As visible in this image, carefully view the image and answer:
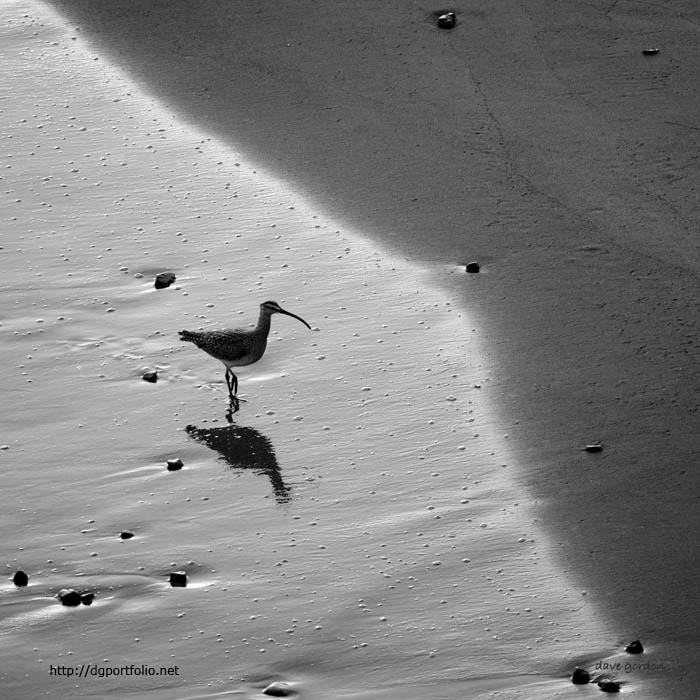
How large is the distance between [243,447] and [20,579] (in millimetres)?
1681

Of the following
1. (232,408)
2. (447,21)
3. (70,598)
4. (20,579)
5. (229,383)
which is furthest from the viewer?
(447,21)

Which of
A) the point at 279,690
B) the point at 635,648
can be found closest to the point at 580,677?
the point at 635,648

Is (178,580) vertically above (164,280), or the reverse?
(178,580)

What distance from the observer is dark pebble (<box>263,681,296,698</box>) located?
19.1 feet

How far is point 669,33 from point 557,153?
2.60 m

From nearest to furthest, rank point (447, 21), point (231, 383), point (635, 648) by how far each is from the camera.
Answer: point (635, 648) < point (231, 383) < point (447, 21)

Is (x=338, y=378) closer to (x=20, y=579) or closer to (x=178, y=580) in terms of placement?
(x=178, y=580)

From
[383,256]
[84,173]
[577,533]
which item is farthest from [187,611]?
[84,173]

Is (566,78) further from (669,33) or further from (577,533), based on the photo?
(577,533)

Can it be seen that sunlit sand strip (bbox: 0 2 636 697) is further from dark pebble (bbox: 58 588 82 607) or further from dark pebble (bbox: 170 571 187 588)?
dark pebble (bbox: 58 588 82 607)

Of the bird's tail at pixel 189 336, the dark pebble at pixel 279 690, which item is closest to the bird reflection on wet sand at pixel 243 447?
the bird's tail at pixel 189 336

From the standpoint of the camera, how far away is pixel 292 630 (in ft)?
20.5

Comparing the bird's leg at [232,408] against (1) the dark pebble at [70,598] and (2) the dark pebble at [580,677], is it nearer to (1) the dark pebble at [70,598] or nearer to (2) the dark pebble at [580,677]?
(1) the dark pebble at [70,598]

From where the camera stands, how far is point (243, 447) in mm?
7871
